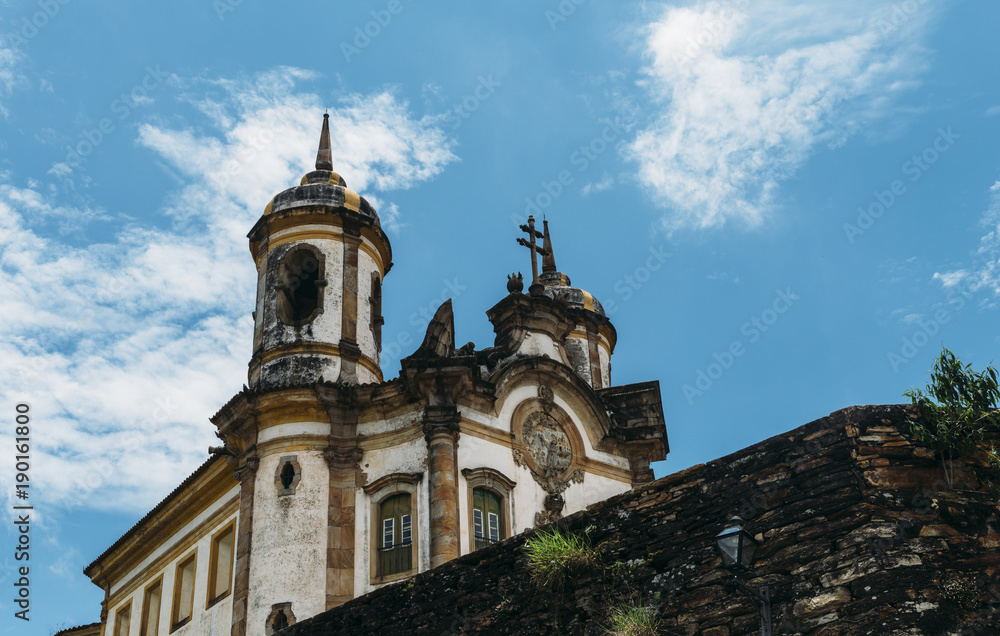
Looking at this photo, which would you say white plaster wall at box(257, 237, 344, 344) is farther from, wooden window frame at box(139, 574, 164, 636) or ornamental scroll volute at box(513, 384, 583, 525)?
wooden window frame at box(139, 574, 164, 636)

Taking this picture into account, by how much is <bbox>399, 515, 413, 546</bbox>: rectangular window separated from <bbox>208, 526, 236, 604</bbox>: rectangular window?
4.93 m

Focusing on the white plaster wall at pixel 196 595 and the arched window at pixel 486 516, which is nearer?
the arched window at pixel 486 516

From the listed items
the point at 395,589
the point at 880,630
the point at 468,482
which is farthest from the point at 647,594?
the point at 468,482

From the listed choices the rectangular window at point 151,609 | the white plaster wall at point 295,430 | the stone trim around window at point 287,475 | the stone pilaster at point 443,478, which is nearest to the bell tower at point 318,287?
the white plaster wall at point 295,430

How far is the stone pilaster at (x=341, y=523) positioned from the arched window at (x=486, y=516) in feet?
8.91

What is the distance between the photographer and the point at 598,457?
26891 mm

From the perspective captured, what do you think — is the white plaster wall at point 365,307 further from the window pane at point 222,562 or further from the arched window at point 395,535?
the window pane at point 222,562

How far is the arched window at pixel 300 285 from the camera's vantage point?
89.3 feet

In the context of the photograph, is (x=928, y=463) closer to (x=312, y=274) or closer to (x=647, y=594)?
(x=647, y=594)

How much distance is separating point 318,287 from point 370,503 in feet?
20.3

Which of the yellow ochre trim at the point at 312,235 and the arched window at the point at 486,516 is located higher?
the yellow ochre trim at the point at 312,235

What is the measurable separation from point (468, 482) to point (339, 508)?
9.74 feet

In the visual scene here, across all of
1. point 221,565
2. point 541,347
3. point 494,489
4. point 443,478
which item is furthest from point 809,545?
point 221,565

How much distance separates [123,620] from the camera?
32562 mm
